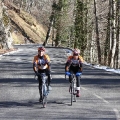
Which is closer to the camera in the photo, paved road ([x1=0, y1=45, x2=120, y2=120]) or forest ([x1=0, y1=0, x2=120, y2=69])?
paved road ([x1=0, y1=45, x2=120, y2=120])

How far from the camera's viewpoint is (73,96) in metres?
13.1

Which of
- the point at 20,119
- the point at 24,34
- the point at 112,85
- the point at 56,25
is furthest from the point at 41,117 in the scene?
the point at 24,34

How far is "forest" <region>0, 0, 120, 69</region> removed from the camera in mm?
36125

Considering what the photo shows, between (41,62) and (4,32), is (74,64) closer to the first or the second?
(41,62)

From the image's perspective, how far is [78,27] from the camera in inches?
2068

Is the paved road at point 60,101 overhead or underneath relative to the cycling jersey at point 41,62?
underneath

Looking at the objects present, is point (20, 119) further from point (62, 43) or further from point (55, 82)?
point (62, 43)

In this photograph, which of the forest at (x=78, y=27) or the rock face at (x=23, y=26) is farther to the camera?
the rock face at (x=23, y=26)

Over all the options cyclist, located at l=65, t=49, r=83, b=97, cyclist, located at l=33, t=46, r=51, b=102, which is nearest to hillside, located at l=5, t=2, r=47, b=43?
cyclist, located at l=65, t=49, r=83, b=97

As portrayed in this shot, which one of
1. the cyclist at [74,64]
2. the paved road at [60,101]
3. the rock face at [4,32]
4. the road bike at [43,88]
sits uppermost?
the rock face at [4,32]

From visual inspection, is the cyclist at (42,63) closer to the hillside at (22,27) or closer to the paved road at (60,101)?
the paved road at (60,101)

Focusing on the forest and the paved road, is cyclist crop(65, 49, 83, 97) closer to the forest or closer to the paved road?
the paved road

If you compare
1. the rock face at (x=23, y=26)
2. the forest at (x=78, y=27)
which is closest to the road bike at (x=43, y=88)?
the forest at (x=78, y=27)

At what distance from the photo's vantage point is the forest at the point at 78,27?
36.1 m
